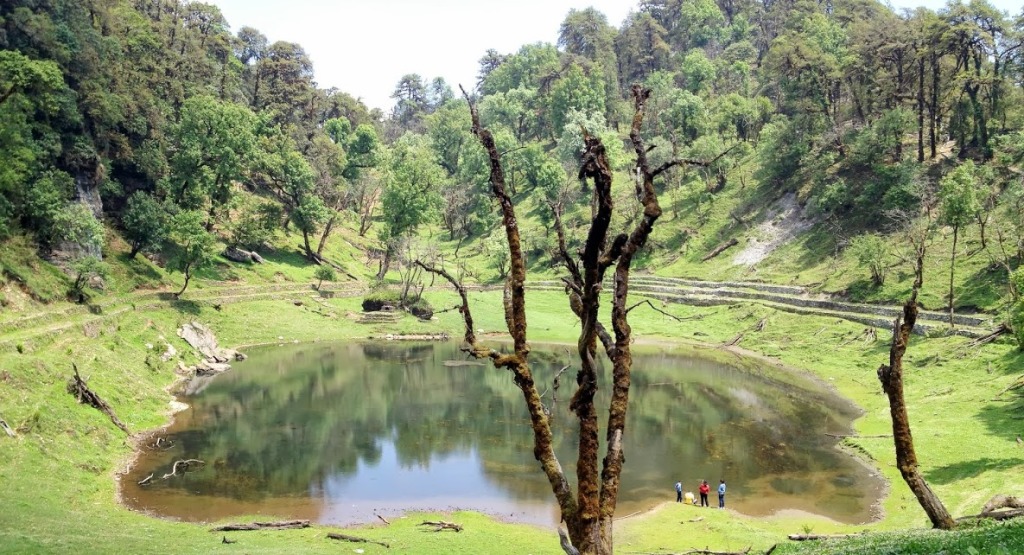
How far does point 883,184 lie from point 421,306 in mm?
56553

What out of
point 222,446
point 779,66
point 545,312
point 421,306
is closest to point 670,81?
point 779,66

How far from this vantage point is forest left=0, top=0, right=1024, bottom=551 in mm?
58844

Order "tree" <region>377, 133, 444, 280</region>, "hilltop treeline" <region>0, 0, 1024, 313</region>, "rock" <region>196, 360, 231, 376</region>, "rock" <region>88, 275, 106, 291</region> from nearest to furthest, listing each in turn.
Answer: "rock" <region>196, 360, 231, 376</region>
"rock" <region>88, 275, 106, 291</region>
"hilltop treeline" <region>0, 0, 1024, 313</region>
"tree" <region>377, 133, 444, 280</region>

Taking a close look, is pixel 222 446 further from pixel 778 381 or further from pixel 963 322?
pixel 963 322

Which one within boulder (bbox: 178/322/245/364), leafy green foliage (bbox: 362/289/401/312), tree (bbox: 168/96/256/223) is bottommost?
boulder (bbox: 178/322/245/364)

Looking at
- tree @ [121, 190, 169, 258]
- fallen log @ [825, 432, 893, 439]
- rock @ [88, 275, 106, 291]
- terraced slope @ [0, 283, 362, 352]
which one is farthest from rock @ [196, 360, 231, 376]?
fallen log @ [825, 432, 893, 439]

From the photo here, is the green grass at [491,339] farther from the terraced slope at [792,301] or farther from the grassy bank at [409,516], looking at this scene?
the terraced slope at [792,301]

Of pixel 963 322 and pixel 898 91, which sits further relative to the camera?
pixel 898 91

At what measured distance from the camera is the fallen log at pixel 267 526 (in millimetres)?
27480

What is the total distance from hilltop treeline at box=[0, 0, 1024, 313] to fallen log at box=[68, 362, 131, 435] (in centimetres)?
1984

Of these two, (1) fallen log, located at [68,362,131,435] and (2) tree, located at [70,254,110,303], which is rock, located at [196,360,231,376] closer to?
Result: (2) tree, located at [70,254,110,303]

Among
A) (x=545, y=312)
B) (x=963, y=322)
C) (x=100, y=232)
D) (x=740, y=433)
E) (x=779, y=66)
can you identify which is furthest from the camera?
(x=779, y=66)

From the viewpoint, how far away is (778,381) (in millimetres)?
58156

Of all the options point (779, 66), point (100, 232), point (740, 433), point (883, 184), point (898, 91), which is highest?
point (779, 66)
